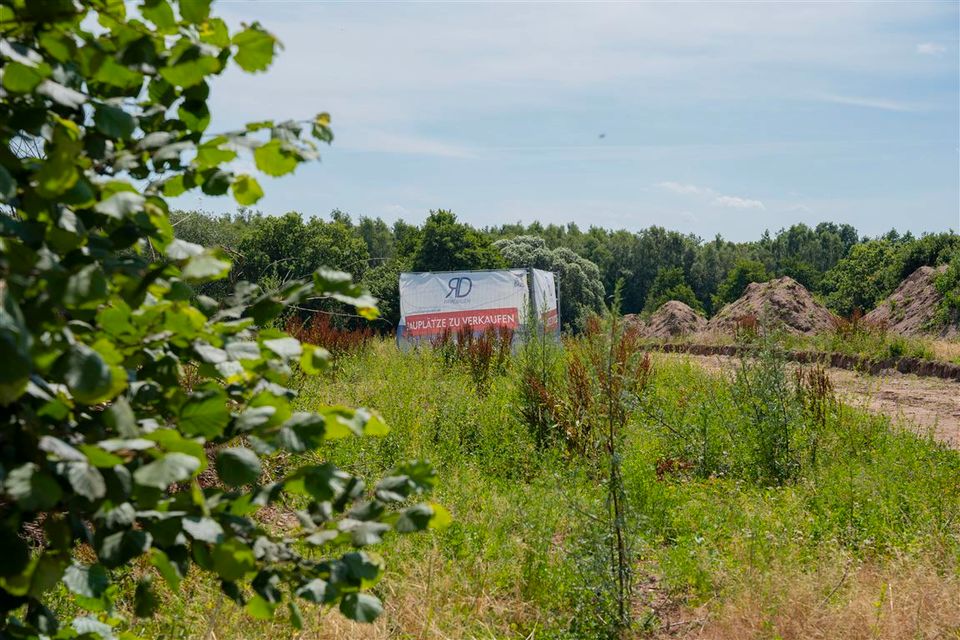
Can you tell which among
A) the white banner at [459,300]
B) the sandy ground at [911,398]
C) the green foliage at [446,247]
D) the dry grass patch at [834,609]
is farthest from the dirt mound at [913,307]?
the green foliage at [446,247]

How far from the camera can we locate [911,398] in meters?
10.9

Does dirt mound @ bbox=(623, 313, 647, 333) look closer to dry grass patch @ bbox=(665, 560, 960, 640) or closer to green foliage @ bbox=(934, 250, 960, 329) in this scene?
dry grass patch @ bbox=(665, 560, 960, 640)

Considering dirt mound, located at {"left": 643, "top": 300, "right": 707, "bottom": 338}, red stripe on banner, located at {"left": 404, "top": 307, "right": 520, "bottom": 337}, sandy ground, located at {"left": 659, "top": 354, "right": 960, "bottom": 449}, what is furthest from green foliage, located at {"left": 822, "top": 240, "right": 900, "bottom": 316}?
sandy ground, located at {"left": 659, "top": 354, "right": 960, "bottom": 449}

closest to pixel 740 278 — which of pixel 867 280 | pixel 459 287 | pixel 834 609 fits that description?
pixel 867 280

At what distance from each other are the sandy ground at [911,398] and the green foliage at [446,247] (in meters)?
27.5

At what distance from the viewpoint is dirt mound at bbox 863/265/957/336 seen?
2138 centimetres

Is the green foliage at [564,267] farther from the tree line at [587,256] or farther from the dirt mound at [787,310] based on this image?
the dirt mound at [787,310]

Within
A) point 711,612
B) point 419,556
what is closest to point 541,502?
point 419,556

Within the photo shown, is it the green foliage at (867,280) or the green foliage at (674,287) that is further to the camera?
the green foliage at (674,287)

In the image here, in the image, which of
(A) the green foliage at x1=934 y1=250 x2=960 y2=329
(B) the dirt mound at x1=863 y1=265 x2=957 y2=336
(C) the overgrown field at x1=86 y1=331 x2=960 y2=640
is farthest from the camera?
(B) the dirt mound at x1=863 y1=265 x2=957 y2=336

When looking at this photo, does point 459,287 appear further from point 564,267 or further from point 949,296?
point 564,267

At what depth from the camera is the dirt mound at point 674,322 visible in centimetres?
2739

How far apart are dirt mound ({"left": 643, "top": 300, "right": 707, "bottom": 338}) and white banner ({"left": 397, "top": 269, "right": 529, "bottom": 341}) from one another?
9596mm

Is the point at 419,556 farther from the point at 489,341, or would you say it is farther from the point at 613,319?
the point at 489,341
